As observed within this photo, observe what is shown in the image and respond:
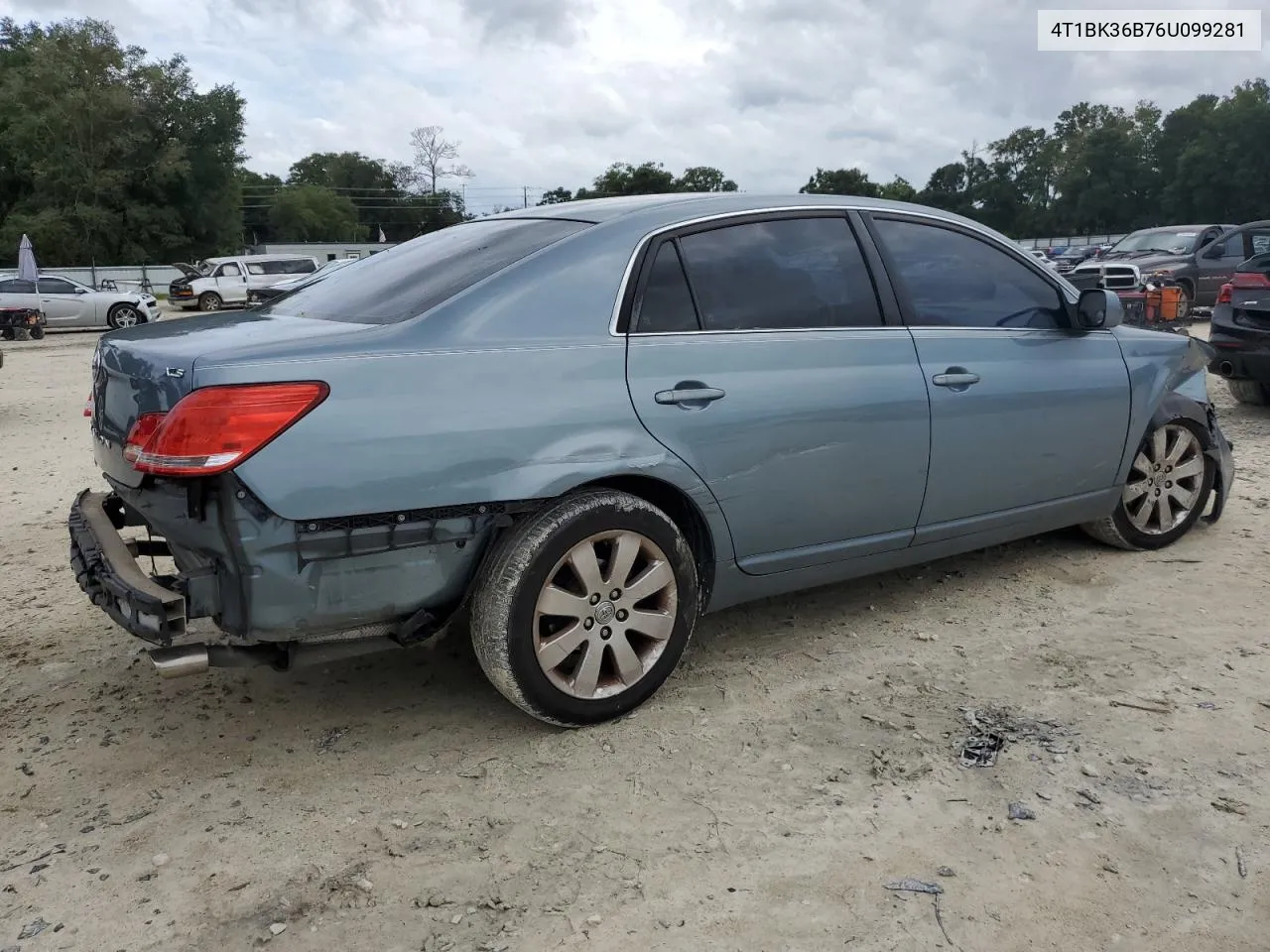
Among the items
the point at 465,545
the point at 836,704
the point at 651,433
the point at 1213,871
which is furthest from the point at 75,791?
the point at 1213,871

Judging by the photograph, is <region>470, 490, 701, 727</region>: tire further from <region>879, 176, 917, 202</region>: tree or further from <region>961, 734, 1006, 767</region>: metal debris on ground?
<region>879, 176, 917, 202</region>: tree

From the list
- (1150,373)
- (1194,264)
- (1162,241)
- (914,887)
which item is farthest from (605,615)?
(1162,241)

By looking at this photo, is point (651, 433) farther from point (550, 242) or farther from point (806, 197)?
point (806, 197)

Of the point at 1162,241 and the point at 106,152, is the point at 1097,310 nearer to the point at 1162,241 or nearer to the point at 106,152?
the point at 1162,241

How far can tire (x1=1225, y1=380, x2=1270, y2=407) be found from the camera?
8.88m

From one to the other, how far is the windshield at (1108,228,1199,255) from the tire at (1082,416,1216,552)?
13.9m

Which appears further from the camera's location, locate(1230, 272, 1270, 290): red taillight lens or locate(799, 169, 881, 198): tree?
locate(799, 169, 881, 198): tree

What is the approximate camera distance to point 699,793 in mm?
2836

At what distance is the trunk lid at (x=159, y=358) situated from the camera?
2.68m

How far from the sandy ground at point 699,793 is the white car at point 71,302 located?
20.8 m

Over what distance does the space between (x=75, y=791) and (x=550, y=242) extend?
210 centimetres

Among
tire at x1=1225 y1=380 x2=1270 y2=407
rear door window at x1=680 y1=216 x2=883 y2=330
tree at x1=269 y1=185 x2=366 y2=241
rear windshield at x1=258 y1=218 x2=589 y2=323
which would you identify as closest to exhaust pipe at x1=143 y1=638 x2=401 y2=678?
rear windshield at x1=258 y1=218 x2=589 y2=323

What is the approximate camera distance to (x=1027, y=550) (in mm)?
4957

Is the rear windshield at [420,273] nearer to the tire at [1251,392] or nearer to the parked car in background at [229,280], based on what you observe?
the tire at [1251,392]
